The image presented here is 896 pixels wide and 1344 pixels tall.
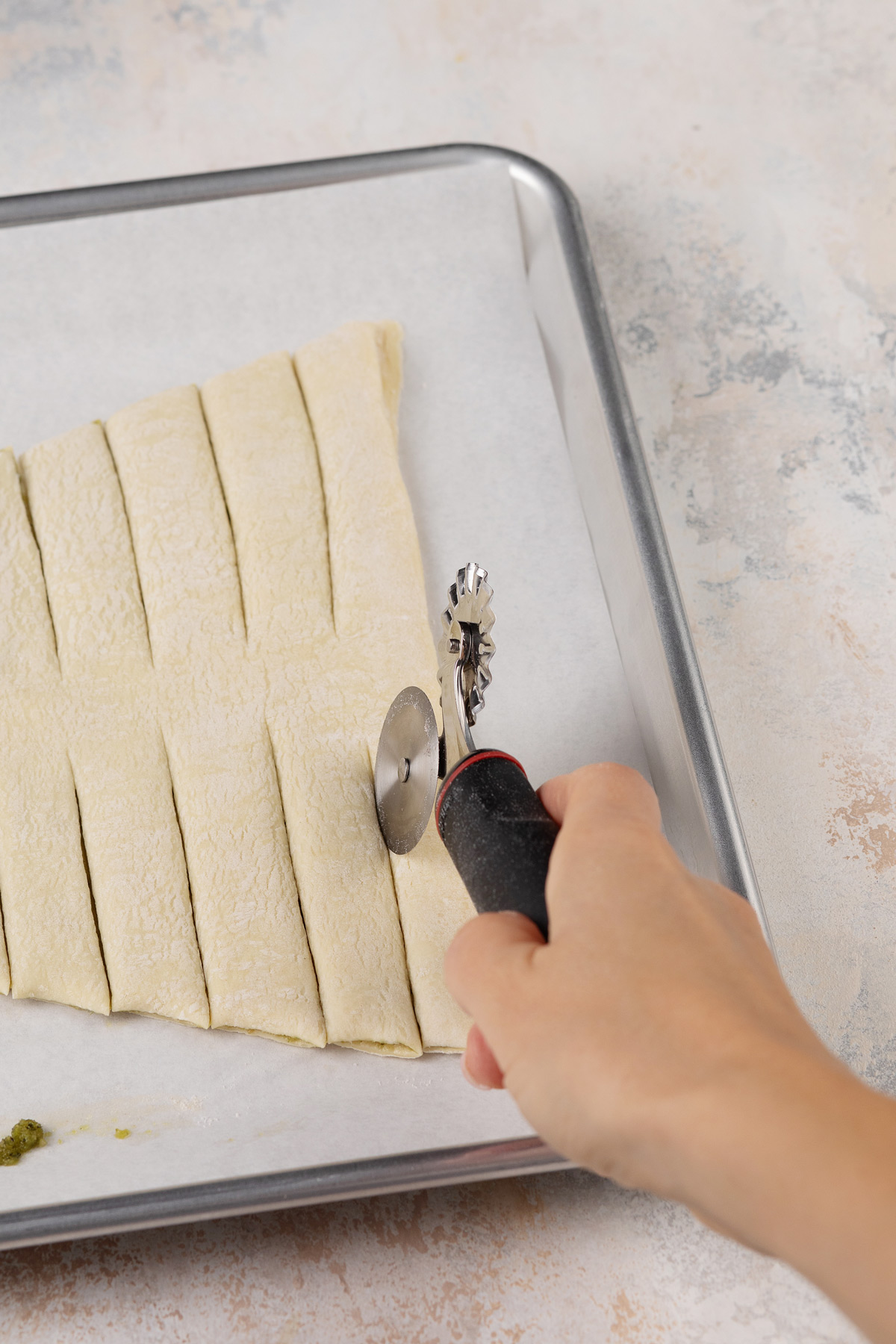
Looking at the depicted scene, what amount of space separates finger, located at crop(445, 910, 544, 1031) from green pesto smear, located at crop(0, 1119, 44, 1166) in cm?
67

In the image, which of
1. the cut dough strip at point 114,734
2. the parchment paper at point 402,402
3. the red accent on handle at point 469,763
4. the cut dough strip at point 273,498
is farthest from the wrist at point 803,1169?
the cut dough strip at point 273,498

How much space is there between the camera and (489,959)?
79 cm

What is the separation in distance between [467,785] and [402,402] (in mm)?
860

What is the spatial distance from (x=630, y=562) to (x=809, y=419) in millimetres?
520

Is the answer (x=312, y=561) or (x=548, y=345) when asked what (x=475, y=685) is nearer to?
(x=312, y=561)

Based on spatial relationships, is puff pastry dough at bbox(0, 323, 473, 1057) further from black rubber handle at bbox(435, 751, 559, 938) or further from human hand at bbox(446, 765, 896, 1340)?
human hand at bbox(446, 765, 896, 1340)

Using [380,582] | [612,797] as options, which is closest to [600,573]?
[380,582]

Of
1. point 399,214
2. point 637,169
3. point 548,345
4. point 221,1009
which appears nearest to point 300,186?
point 399,214

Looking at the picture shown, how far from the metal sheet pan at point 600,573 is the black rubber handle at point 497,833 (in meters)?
0.34

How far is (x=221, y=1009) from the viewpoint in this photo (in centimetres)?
125

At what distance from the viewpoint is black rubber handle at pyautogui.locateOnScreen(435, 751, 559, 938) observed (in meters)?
0.94

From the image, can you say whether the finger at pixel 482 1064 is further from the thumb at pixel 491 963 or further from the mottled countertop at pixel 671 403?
the mottled countertop at pixel 671 403

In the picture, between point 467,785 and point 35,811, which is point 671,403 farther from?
point 35,811

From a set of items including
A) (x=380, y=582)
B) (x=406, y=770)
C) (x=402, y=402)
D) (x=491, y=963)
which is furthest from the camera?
(x=402, y=402)
